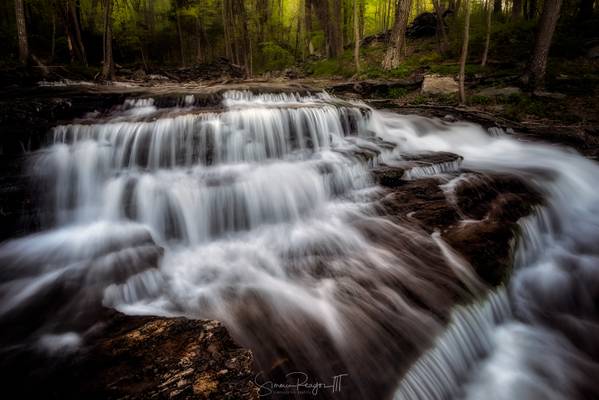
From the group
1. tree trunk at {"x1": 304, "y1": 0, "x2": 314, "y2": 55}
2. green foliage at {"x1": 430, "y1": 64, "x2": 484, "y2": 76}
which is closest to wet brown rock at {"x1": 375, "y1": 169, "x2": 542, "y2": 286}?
green foliage at {"x1": 430, "y1": 64, "x2": 484, "y2": 76}

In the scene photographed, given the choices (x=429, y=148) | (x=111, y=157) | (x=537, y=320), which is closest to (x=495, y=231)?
(x=537, y=320)

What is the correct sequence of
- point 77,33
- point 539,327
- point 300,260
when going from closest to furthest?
point 539,327 < point 300,260 < point 77,33

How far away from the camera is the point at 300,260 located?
4199 mm

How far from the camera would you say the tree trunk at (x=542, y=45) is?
9.02 m

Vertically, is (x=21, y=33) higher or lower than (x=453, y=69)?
higher

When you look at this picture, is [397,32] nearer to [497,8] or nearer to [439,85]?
[439,85]

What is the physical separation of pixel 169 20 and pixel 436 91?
81.0ft

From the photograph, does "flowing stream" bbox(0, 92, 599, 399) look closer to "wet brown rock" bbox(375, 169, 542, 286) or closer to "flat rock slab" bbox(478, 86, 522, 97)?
"wet brown rock" bbox(375, 169, 542, 286)

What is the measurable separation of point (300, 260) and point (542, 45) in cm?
1031

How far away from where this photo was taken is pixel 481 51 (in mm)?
13531

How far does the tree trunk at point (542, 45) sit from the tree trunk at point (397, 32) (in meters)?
5.02

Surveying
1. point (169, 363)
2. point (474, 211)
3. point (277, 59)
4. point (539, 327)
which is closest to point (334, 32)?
point (277, 59)

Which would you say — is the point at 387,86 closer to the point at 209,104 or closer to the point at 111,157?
the point at 209,104

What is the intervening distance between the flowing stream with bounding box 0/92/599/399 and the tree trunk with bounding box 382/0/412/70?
8.06 metres
